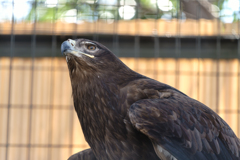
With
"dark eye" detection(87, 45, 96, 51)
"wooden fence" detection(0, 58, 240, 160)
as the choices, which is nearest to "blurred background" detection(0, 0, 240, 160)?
"wooden fence" detection(0, 58, 240, 160)

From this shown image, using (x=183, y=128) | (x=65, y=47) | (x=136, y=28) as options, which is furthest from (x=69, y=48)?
(x=136, y=28)

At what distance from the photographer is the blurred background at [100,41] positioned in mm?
5062

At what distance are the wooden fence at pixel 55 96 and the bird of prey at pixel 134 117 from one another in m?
2.68

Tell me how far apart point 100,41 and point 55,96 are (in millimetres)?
1127

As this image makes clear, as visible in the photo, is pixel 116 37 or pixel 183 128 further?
pixel 116 37

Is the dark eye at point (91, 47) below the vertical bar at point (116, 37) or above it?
below

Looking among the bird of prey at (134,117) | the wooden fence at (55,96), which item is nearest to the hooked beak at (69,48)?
the bird of prey at (134,117)

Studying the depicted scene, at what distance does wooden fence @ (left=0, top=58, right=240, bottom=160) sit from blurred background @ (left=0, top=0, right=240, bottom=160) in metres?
0.02

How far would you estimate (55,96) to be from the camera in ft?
17.2

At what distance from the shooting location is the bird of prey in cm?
217

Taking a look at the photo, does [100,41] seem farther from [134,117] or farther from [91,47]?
[134,117]

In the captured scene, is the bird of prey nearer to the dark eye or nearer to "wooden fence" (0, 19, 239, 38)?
the dark eye

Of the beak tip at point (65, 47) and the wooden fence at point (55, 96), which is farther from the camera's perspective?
the wooden fence at point (55, 96)

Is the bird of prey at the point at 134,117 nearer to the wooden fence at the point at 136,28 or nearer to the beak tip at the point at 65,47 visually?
the beak tip at the point at 65,47
